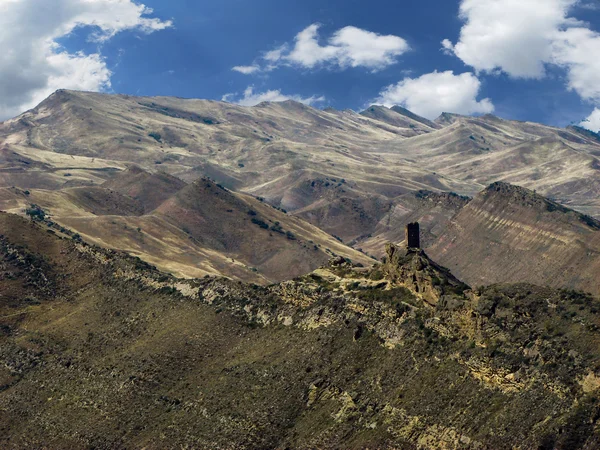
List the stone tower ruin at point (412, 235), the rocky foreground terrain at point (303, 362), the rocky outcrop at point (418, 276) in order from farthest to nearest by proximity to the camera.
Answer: the stone tower ruin at point (412, 235)
the rocky outcrop at point (418, 276)
the rocky foreground terrain at point (303, 362)

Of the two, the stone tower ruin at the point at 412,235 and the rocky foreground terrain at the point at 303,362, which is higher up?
the stone tower ruin at the point at 412,235

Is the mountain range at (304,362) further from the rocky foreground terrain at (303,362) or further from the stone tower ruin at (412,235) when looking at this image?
the stone tower ruin at (412,235)

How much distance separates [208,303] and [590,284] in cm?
12918

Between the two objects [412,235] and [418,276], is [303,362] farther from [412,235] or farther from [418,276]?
[412,235]

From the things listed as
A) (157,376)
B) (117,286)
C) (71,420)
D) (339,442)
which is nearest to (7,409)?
(71,420)

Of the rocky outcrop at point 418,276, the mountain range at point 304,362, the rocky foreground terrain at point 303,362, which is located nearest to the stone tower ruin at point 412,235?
the rocky foreground terrain at point 303,362

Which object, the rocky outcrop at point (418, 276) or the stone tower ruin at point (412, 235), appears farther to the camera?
the stone tower ruin at point (412, 235)

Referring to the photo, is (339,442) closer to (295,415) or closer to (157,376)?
(295,415)

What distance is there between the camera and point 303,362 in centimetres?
8362

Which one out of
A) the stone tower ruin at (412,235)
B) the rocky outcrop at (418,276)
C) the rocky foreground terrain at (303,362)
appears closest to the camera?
the rocky foreground terrain at (303,362)

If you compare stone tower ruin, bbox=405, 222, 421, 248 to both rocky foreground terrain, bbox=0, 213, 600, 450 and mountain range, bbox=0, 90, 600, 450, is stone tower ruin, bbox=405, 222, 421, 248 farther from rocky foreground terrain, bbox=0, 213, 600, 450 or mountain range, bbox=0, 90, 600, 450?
mountain range, bbox=0, 90, 600, 450

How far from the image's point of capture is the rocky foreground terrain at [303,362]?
63.2m

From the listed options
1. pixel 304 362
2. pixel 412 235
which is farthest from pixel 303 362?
pixel 412 235

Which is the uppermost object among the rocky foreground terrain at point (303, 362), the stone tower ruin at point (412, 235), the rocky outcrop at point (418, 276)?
the stone tower ruin at point (412, 235)
